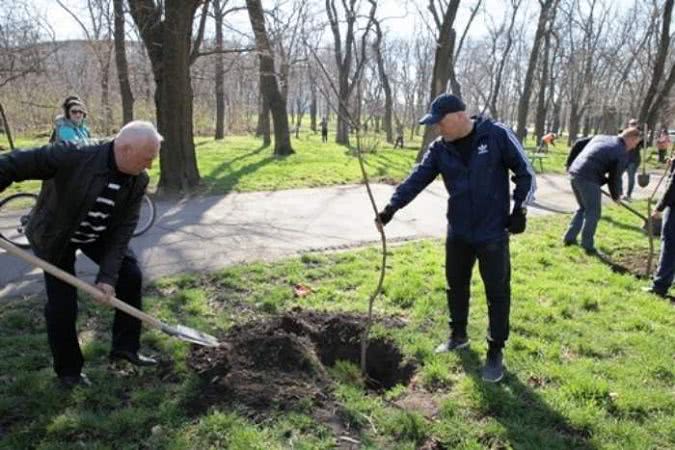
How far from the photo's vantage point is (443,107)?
376 centimetres

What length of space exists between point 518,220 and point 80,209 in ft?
9.20

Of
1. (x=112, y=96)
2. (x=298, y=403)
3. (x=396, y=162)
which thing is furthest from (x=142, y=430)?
(x=112, y=96)

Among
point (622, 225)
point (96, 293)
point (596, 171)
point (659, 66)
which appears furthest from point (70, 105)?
point (659, 66)

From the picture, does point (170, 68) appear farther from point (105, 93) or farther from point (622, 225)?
point (105, 93)

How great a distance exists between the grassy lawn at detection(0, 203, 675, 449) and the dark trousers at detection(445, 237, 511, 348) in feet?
1.28

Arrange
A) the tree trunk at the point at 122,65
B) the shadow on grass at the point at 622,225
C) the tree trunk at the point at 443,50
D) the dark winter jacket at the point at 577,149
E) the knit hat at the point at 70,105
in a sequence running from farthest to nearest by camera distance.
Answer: the tree trunk at the point at 122,65, the tree trunk at the point at 443,50, the shadow on grass at the point at 622,225, the dark winter jacket at the point at 577,149, the knit hat at the point at 70,105

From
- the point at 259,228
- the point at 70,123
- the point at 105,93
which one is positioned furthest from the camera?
the point at 105,93

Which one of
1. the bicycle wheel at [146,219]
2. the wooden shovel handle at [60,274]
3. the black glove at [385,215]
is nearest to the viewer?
the wooden shovel handle at [60,274]

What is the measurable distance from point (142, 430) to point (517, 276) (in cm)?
470

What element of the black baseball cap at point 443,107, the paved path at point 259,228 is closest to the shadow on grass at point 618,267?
the paved path at point 259,228

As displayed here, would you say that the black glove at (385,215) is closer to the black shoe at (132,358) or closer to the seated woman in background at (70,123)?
the black shoe at (132,358)

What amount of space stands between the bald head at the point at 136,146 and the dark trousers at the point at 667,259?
5507 millimetres

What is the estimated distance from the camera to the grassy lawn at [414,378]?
334 centimetres

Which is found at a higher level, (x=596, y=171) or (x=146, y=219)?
(x=596, y=171)
